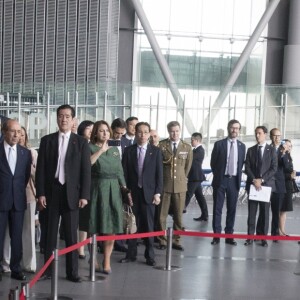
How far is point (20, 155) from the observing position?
763 cm

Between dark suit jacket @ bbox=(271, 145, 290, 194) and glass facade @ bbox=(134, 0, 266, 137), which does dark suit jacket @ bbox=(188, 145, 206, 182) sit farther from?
glass facade @ bbox=(134, 0, 266, 137)

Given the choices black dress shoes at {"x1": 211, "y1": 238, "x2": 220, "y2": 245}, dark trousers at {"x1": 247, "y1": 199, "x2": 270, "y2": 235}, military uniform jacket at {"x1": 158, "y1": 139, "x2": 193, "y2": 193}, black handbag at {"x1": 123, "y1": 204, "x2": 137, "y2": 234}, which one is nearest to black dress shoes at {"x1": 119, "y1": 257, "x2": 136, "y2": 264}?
black handbag at {"x1": 123, "y1": 204, "x2": 137, "y2": 234}

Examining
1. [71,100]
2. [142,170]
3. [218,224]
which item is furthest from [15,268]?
[71,100]

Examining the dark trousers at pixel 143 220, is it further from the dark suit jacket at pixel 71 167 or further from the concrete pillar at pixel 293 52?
the concrete pillar at pixel 293 52

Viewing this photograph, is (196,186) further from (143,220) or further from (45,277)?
(45,277)

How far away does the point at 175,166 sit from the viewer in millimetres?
9828

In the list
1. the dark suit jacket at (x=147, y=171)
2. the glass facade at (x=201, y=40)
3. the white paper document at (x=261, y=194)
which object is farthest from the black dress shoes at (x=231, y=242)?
the glass facade at (x=201, y=40)

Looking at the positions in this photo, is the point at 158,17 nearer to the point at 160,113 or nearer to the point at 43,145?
the point at 160,113

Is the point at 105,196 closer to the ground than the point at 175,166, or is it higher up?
closer to the ground

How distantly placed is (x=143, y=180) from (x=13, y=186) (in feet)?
Result: 5.84

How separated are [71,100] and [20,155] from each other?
11763 mm

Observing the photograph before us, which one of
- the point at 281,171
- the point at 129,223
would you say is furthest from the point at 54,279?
the point at 281,171

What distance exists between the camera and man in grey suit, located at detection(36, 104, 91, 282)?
24.5 feet

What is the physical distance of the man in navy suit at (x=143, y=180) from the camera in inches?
345
